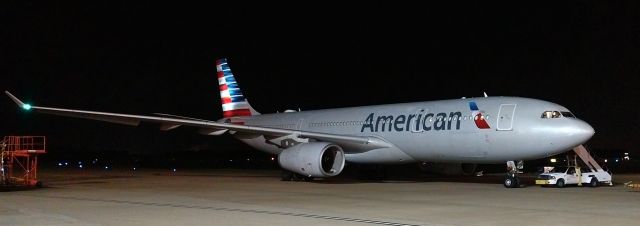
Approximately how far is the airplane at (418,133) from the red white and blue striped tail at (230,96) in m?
5.60

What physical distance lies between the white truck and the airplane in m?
0.93

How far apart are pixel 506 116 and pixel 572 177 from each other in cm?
309

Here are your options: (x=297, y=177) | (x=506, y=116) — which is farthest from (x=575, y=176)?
(x=297, y=177)

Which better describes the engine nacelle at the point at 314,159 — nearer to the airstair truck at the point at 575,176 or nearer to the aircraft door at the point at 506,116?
the aircraft door at the point at 506,116

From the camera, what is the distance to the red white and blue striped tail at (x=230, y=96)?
34.1 meters

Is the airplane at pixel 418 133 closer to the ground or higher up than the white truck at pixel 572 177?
higher up

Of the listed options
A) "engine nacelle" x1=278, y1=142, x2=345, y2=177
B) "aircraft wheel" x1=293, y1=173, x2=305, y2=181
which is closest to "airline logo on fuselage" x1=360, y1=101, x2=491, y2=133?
"engine nacelle" x1=278, y1=142, x2=345, y2=177

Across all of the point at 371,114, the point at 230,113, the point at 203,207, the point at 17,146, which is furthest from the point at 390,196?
the point at 230,113

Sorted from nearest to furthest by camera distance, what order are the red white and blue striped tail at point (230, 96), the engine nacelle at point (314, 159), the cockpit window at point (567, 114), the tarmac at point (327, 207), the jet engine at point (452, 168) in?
1. the tarmac at point (327, 207)
2. the cockpit window at point (567, 114)
3. the engine nacelle at point (314, 159)
4. the jet engine at point (452, 168)
5. the red white and blue striped tail at point (230, 96)

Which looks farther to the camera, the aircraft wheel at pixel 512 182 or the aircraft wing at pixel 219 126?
the aircraft wing at pixel 219 126

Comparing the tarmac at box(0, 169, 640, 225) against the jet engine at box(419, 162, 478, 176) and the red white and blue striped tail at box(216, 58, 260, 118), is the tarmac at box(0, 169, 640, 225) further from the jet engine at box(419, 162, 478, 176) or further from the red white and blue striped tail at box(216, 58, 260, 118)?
the red white and blue striped tail at box(216, 58, 260, 118)

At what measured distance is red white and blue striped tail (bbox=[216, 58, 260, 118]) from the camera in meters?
34.1

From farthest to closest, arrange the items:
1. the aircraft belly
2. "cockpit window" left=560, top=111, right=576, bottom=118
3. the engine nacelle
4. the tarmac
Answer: the aircraft belly → the engine nacelle → "cockpit window" left=560, top=111, right=576, bottom=118 → the tarmac

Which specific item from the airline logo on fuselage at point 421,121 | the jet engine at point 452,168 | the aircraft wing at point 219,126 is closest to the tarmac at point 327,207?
the airline logo on fuselage at point 421,121
